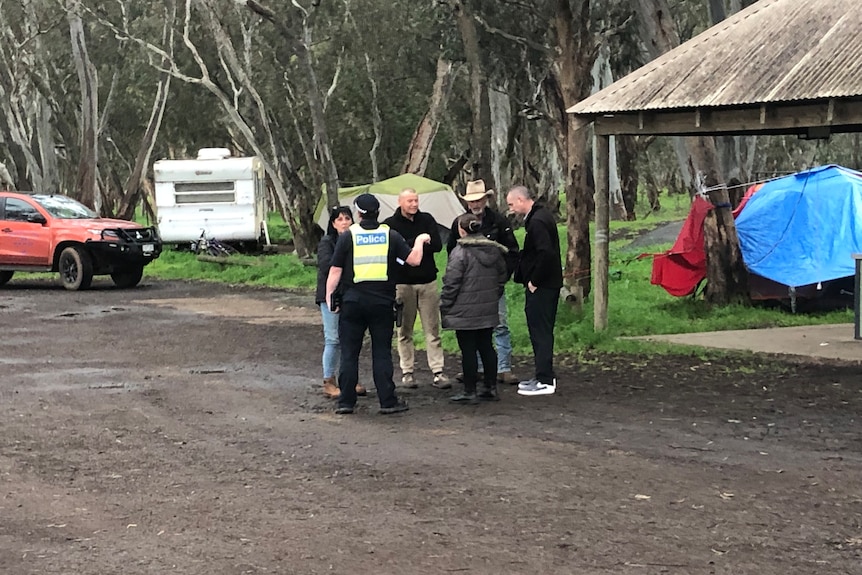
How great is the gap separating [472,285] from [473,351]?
536 mm

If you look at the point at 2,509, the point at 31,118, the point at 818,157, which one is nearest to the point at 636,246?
the point at 2,509

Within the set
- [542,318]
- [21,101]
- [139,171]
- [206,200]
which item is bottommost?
[542,318]

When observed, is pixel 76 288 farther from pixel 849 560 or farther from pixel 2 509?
pixel 849 560

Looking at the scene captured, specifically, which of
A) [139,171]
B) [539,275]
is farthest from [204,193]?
[539,275]

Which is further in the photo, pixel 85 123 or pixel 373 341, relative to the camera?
pixel 85 123

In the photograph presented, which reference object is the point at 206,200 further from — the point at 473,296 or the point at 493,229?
the point at 473,296

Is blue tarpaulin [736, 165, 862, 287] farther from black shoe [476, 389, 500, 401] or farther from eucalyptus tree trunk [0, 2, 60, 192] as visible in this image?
eucalyptus tree trunk [0, 2, 60, 192]

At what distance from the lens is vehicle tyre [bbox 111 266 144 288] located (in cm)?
2172

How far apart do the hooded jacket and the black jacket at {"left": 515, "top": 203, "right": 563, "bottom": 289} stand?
0.28 m

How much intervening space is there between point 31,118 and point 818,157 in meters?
43.1

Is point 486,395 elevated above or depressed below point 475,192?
below

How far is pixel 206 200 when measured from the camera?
1144 inches

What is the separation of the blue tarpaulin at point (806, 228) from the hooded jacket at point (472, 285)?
289 inches

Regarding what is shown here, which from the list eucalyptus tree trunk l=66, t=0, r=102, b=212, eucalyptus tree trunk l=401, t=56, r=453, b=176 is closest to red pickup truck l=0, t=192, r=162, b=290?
eucalyptus tree trunk l=66, t=0, r=102, b=212
